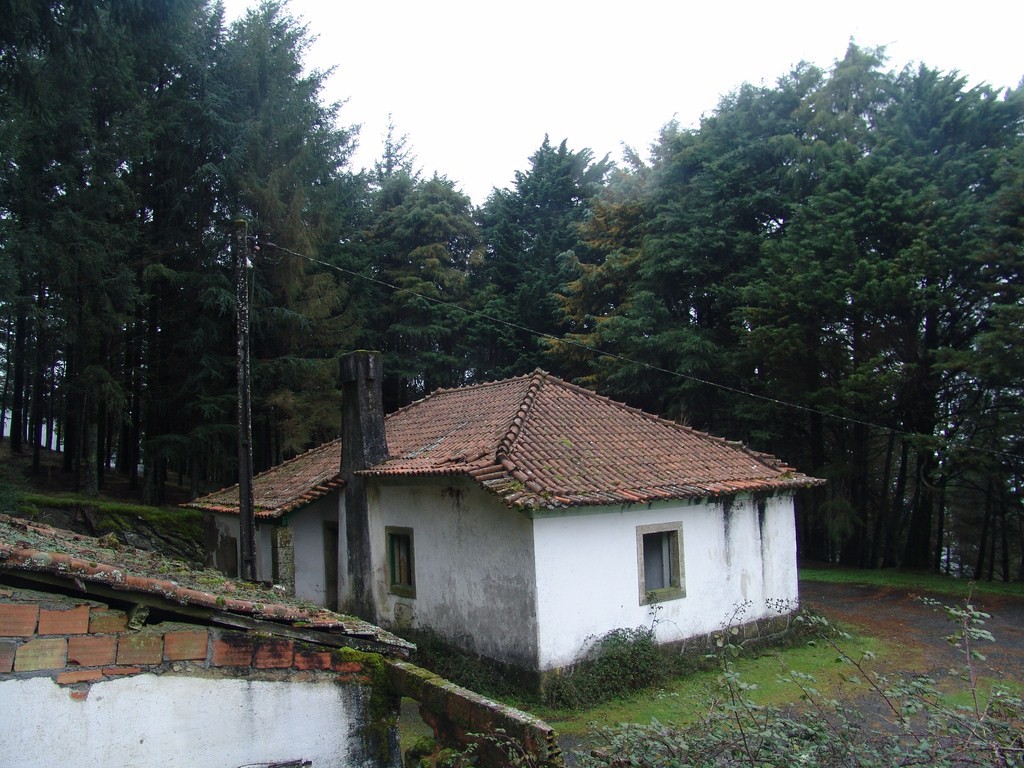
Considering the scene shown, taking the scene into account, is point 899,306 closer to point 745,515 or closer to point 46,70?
point 745,515

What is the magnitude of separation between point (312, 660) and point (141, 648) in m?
1.15

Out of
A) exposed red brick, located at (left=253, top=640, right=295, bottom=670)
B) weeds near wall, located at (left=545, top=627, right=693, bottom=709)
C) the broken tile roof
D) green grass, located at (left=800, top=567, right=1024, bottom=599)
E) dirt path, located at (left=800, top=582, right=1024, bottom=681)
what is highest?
the broken tile roof

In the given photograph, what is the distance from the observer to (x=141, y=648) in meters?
4.61

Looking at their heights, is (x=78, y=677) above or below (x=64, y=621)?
below

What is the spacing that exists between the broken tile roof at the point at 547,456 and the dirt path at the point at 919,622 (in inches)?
133

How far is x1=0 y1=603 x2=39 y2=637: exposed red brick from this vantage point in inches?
166

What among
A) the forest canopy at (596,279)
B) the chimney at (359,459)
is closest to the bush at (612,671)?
the chimney at (359,459)

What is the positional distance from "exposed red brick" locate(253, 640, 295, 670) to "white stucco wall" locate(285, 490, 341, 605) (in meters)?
9.42

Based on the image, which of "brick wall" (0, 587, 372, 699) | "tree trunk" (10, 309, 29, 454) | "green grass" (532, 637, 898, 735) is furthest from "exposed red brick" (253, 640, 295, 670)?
"tree trunk" (10, 309, 29, 454)

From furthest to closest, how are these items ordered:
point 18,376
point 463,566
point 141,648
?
point 18,376
point 463,566
point 141,648

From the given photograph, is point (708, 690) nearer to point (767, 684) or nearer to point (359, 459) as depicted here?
point (767, 684)

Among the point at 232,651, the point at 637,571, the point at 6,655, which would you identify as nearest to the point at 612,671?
the point at 637,571

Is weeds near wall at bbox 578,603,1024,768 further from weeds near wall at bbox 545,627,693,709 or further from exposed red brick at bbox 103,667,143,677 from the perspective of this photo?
weeds near wall at bbox 545,627,693,709

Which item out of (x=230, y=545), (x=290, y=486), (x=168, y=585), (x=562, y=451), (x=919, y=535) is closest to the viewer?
(x=168, y=585)
